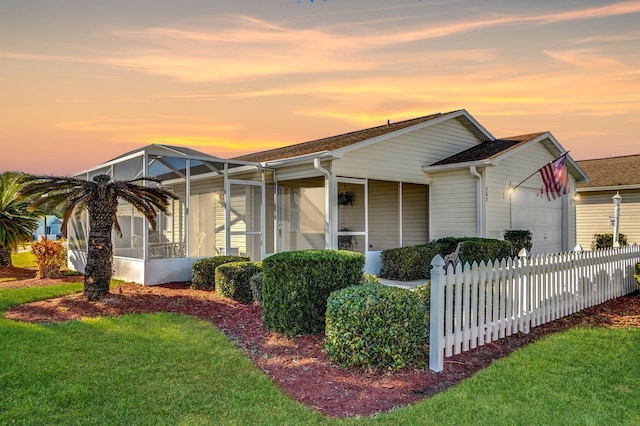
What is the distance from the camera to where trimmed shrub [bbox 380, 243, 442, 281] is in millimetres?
11734

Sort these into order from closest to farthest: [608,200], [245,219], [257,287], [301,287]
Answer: [301,287] < [257,287] < [245,219] < [608,200]

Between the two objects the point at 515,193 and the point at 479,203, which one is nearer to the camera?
the point at 479,203

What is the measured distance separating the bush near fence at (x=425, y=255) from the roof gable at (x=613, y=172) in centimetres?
1084

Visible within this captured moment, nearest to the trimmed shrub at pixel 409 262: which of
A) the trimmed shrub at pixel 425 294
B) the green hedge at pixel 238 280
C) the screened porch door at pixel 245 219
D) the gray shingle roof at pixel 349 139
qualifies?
the gray shingle roof at pixel 349 139

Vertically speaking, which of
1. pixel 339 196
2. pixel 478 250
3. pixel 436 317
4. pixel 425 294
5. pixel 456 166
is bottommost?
pixel 436 317

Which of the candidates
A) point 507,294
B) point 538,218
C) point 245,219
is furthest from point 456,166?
point 507,294

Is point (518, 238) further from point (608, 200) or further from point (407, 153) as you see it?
point (608, 200)

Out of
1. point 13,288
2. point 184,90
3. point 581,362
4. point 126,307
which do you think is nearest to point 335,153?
point 184,90

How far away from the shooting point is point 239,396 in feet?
14.2

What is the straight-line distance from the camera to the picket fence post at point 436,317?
5039mm

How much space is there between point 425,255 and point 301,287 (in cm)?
656

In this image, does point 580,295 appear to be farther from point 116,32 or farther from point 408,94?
point 116,32

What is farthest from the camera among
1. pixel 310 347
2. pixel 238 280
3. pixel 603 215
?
pixel 603 215

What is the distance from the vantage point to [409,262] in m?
11.7
